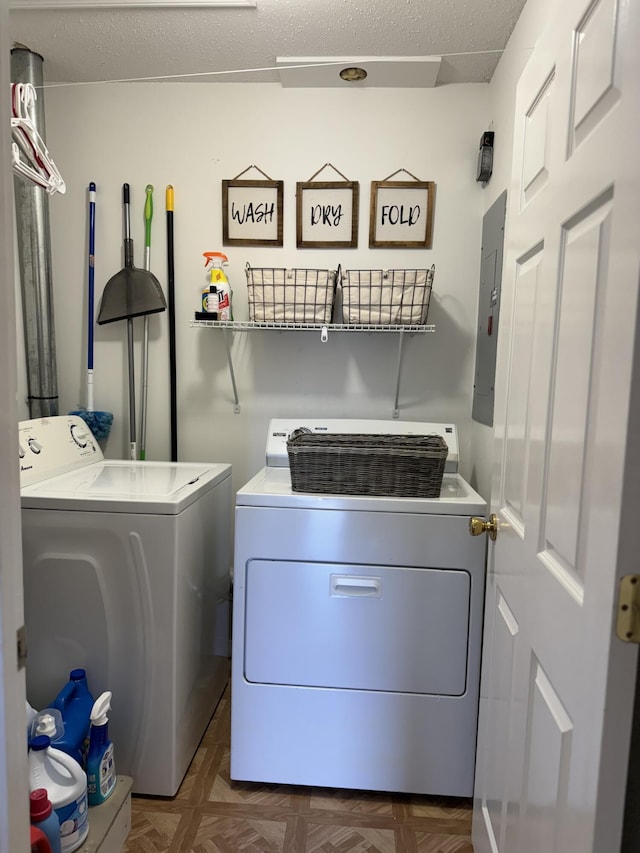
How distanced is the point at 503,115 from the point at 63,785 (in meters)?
2.44

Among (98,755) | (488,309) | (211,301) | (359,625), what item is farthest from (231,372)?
(98,755)

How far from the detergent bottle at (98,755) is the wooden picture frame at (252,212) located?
1759 mm

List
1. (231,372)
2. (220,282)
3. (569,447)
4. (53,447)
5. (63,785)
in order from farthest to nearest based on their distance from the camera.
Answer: (231,372) < (220,282) < (53,447) < (63,785) < (569,447)

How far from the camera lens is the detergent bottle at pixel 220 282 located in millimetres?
2174

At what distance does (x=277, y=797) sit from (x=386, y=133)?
2.45 metres

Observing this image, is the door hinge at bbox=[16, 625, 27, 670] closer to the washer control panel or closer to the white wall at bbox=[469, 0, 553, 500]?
the washer control panel

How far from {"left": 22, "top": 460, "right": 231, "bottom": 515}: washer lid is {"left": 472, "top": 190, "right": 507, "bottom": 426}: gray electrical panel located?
41.0 inches

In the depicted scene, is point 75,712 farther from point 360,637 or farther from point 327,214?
point 327,214

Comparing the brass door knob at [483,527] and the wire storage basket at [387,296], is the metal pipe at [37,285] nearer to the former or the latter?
the wire storage basket at [387,296]

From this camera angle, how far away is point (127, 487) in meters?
1.73

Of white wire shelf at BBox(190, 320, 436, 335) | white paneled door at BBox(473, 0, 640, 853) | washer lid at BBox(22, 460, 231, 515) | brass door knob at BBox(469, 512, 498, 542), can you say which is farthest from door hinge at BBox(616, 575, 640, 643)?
white wire shelf at BBox(190, 320, 436, 335)

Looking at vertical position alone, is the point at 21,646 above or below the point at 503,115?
below

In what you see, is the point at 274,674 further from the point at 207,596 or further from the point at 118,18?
the point at 118,18

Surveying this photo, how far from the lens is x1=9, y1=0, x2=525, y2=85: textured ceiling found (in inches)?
69.7
